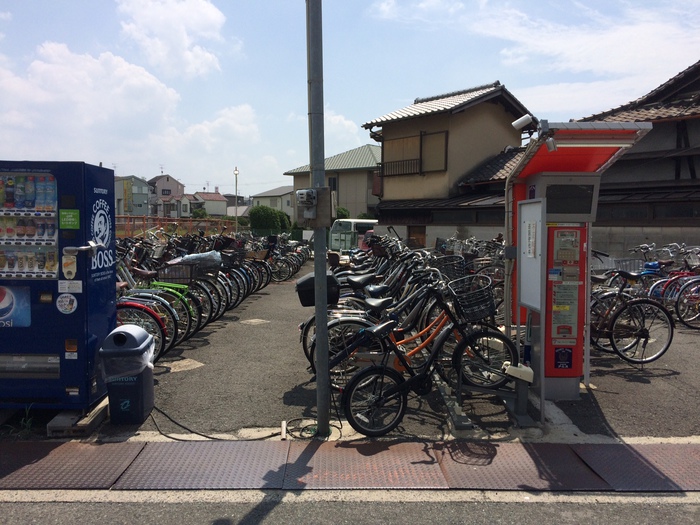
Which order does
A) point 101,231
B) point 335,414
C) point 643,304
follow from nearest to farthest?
point 101,231, point 335,414, point 643,304

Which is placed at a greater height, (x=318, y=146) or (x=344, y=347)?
(x=318, y=146)

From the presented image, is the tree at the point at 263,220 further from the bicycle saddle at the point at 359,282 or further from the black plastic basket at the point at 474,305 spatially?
the black plastic basket at the point at 474,305

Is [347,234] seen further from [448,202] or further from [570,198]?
[570,198]

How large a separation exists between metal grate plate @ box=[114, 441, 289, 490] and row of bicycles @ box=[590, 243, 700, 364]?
4.12 metres

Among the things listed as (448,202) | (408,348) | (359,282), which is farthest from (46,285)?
(448,202)

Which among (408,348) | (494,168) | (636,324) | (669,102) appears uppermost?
(669,102)

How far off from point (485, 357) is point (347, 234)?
16816mm

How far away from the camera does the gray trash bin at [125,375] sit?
4.17m

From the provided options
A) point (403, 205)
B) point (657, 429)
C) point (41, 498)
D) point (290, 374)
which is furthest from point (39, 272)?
point (403, 205)

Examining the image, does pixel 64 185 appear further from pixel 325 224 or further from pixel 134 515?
pixel 134 515

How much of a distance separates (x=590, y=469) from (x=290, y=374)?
3.16 meters

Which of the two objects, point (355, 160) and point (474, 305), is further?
point (355, 160)

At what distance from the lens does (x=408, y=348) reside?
5.53 metres

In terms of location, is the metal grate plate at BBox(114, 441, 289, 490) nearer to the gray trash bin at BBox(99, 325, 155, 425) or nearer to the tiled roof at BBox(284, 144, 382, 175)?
the gray trash bin at BBox(99, 325, 155, 425)
